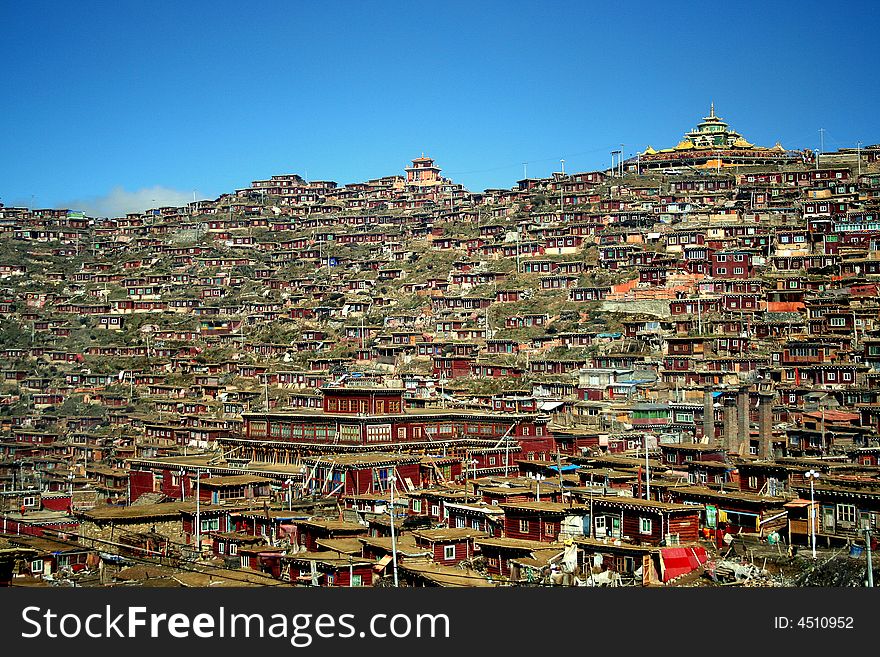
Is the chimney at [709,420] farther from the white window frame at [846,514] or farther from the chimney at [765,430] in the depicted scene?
the white window frame at [846,514]

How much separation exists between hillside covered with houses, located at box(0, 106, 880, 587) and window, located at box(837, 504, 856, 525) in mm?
40

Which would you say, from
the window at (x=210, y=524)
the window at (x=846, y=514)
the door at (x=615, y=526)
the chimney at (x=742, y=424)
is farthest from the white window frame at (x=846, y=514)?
the window at (x=210, y=524)

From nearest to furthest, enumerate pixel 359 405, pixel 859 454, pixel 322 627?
pixel 322 627
pixel 859 454
pixel 359 405

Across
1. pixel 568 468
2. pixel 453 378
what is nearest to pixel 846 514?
pixel 568 468

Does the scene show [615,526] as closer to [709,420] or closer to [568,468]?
[568,468]

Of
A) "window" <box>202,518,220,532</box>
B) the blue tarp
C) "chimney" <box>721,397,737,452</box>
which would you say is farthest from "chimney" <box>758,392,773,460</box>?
"window" <box>202,518,220,532</box>

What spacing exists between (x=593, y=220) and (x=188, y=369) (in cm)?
2184

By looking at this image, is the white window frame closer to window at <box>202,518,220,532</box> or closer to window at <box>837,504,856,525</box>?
window at <box>837,504,856,525</box>

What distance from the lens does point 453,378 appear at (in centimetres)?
5438

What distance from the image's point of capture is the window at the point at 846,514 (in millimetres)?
27922

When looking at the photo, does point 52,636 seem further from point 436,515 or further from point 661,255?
point 661,255

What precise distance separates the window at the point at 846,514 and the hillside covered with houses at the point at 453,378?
40mm

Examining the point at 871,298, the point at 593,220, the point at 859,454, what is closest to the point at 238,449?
the point at 859,454

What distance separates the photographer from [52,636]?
16234 mm
